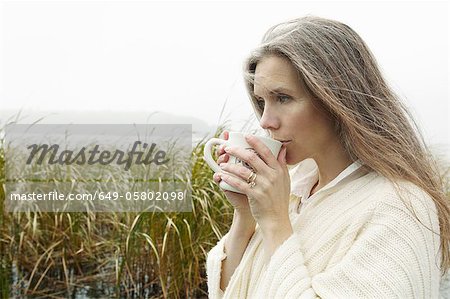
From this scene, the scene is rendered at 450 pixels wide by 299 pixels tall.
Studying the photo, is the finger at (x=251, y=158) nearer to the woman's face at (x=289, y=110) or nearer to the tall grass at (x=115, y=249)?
the woman's face at (x=289, y=110)

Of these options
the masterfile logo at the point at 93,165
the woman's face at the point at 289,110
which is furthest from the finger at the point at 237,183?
the masterfile logo at the point at 93,165

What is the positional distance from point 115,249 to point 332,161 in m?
1.98

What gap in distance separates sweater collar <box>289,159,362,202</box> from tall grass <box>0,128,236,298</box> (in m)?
1.31

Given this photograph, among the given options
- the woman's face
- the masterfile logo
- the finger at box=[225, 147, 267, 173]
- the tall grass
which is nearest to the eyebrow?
the woman's face

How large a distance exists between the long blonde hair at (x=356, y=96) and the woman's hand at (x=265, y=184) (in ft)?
0.46

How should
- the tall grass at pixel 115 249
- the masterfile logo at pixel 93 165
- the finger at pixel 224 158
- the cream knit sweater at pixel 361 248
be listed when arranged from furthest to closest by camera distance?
the masterfile logo at pixel 93 165 < the tall grass at pixel 115 249 < the finger at pixel 224 158 < the cream knit sweater at pixel 361 248

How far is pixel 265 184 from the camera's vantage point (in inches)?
42.2

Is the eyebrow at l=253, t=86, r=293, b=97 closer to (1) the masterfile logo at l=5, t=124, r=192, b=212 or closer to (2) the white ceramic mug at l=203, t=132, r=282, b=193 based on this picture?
(2) the white ceramic mug at l=203, t=132, r=282, b=193

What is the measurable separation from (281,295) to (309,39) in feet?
1.48

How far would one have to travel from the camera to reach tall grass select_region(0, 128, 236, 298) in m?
2.74

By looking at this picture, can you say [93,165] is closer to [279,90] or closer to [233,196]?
[233,196]

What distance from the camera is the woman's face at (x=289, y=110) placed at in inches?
43.3

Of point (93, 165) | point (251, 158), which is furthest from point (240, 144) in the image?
point (93, 165)

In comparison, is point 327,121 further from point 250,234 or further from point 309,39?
point 250,234
